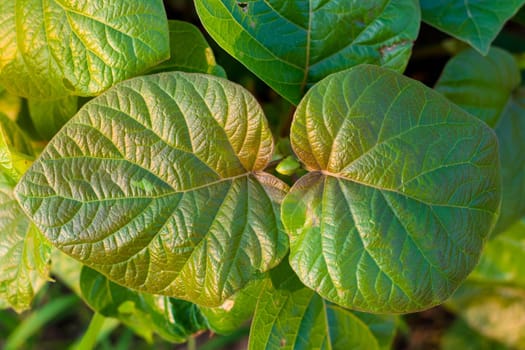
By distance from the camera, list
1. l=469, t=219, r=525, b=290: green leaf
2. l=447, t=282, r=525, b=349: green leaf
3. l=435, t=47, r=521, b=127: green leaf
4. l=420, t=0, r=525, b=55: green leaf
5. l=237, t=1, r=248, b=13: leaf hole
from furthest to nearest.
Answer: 1. l=447, t=282, r=525, b=349: green leaf
2. l=469, t=219, r=525, b=290: green leaf
3. l=435, t=47, r=521, b=127: green leaf
4. l=420, t=0, r=525, b=55: green leaf
5. l=237, t=1, r=248, b=13: leaf hole

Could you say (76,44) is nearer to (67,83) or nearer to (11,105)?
(67,83)

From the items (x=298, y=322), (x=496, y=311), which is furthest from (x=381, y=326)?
(x=496, y=311)

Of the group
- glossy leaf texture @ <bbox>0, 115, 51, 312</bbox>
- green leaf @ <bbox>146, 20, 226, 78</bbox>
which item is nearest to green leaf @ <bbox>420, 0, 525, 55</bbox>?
green leaf @ <bbox>146, 20, 226, 78</bbox>

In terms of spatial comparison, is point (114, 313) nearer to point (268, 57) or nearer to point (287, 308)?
point (287, 308)

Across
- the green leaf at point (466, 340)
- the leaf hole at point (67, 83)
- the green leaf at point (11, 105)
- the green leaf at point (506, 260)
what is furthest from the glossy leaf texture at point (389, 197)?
the green leaf at point (466, 340)

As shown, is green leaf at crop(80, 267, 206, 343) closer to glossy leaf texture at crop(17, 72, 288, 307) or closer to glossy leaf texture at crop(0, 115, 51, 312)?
glossy leaf texture at crop(0, 115, 51, 312)

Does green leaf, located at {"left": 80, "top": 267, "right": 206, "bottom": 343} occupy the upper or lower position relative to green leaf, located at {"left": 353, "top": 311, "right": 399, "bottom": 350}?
upper
